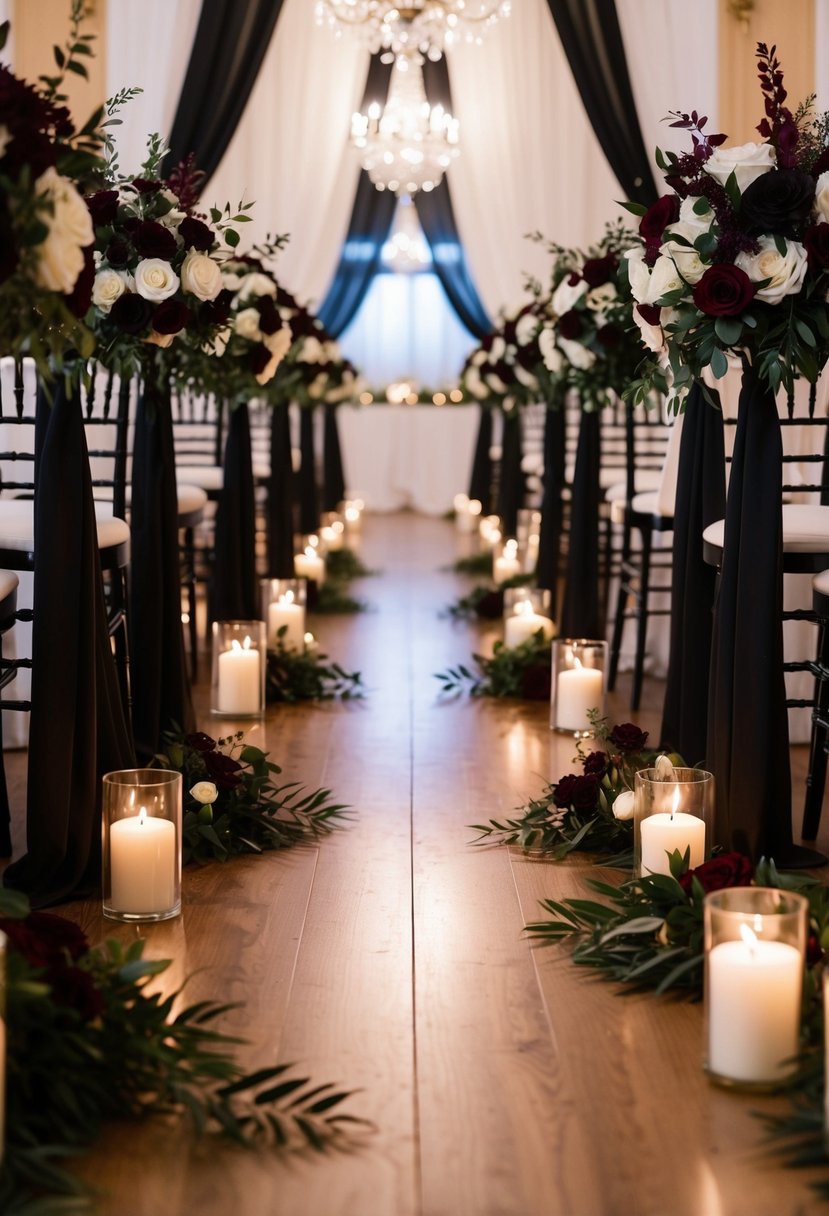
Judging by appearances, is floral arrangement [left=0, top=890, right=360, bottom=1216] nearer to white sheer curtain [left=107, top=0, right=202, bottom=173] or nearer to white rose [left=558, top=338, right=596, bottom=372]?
white rose [left=558, top=338, right=596, bottom=372]

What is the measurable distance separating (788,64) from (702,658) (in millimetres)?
4418

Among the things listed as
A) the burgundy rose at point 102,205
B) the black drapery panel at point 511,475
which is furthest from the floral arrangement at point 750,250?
the black drapery panel at point 511,475

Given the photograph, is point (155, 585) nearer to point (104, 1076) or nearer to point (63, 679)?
point (63, 679)

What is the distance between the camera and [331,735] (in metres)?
4.41

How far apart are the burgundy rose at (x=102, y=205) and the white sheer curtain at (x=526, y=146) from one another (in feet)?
17.6

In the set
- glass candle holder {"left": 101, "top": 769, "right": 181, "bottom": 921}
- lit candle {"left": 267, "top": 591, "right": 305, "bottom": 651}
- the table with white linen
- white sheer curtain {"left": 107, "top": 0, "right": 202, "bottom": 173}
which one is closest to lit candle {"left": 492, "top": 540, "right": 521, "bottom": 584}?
lit candle {"left": 267, "top": 591, "right": 305, "bottom": 651}

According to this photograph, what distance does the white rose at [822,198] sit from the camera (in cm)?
280

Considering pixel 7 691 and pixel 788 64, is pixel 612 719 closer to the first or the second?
pixel 7 691

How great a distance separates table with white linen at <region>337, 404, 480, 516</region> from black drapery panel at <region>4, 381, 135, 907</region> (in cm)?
989

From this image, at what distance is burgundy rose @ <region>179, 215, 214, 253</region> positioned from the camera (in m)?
3.56

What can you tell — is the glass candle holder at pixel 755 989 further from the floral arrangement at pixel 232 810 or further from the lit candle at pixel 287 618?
the lit candle at pixel 287 618

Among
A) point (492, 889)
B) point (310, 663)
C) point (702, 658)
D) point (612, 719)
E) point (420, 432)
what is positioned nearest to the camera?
point (492, 889)

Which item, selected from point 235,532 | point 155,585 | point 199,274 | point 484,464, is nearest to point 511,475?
point 484,464

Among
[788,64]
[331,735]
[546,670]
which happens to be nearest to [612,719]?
[546,670]
